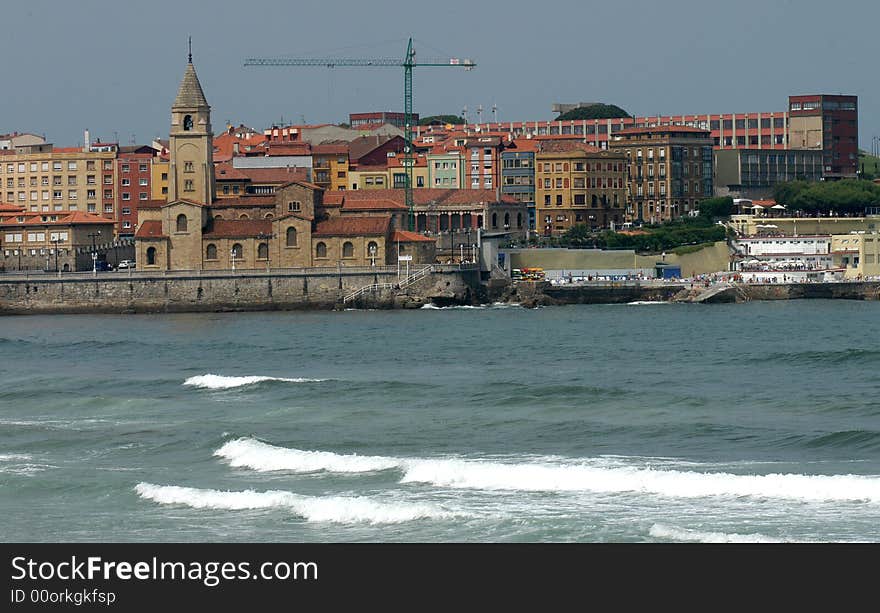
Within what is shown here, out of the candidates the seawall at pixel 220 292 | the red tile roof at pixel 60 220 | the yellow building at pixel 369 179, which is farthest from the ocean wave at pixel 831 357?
the yellow building at pixel 369 179

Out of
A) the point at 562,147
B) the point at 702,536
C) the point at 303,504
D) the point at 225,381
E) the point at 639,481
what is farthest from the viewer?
the point at 562,147

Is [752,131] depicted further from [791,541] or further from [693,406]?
[791,541]

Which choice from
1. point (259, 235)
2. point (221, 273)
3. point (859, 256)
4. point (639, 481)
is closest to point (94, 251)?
point (259, 235)

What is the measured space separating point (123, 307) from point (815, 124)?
231 feet

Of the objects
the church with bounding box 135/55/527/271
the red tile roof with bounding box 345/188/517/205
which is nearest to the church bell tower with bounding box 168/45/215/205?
the church with bounding box 135/55/527/271

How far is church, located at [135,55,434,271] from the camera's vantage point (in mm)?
90750

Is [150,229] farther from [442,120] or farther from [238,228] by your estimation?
[442,120]

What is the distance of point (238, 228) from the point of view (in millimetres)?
92250

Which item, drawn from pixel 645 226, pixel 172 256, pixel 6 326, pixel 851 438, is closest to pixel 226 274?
pixel 172 256

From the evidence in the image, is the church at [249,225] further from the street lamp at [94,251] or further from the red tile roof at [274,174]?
the red tile roof at [274,174]

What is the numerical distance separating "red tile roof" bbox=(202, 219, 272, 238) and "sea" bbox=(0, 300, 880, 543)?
21732mm

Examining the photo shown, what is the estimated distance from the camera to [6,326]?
81.9m

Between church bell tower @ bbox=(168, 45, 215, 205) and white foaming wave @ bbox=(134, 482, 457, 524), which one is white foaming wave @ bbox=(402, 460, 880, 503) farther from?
church bell tower @ bbox=(168, 45, 215, 205)

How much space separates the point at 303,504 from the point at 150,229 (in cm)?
6429
